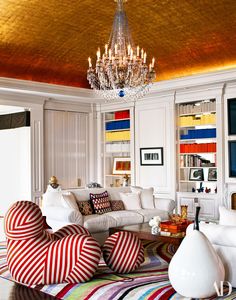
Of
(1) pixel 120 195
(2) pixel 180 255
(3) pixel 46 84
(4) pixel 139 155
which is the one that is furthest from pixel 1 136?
(2) pixel 180 255

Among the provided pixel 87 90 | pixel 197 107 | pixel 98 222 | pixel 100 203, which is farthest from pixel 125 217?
pixel 87 90

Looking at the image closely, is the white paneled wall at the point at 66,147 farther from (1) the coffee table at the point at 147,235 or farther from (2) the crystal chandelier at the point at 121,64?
(2) the crystal chandelier at the point at 121,64

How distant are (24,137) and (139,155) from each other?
2.44 m

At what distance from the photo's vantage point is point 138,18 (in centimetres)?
625

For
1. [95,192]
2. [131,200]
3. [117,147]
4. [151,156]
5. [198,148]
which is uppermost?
[117,147]

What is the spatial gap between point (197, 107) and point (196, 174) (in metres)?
1.31

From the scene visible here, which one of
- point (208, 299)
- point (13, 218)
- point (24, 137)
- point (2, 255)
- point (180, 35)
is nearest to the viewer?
point (208, 299)

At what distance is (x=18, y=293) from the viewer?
3.95 metres

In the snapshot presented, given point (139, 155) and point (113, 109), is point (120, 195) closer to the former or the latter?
point (139, 155)

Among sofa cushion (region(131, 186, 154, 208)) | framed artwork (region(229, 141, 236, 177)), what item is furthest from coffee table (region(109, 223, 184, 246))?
framed artwork (region(229, 141, 236, 177))

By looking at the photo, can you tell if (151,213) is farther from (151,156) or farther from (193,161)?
(151,156)

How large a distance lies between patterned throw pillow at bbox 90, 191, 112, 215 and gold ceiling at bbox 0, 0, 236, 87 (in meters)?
2.60

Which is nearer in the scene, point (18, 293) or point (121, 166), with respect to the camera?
Result: point (18, 293)

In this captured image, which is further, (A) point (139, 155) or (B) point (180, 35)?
(A) point (139, 155)
